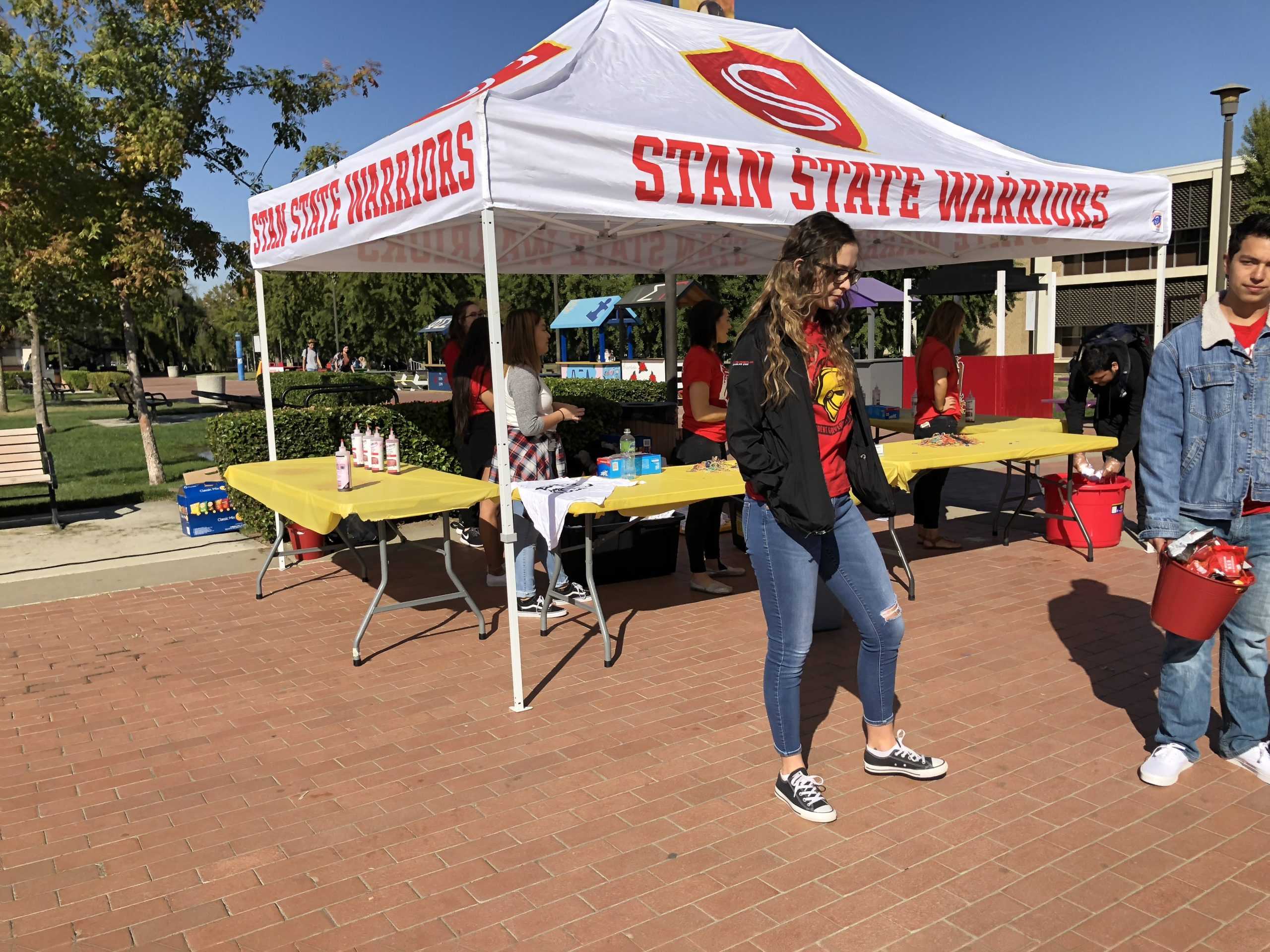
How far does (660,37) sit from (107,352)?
240 ft

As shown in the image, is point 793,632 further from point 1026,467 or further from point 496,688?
point 1026,467

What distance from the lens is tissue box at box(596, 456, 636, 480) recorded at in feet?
18.2

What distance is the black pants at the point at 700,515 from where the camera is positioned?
6090 millimetres

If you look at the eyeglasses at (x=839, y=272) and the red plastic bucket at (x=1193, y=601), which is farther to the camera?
the red plastic bucket at (x=1193, y=601)

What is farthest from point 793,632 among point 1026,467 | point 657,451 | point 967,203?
point 657,451

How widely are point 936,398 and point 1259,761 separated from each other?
374 centimetres

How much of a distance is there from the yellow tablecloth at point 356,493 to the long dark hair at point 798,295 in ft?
7.69

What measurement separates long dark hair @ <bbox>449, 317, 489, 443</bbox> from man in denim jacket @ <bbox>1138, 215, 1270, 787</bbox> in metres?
4.03

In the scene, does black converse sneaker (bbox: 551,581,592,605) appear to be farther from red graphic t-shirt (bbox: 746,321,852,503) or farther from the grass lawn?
the grass lawn

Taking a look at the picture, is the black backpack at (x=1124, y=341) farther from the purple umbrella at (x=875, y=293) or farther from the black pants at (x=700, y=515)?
the purple umbrella at (x=875, y=293)

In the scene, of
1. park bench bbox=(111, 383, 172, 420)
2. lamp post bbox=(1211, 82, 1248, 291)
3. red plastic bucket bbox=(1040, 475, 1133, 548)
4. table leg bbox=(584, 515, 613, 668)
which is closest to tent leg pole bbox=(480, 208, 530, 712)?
table leg bbox=(584, 515, 613, 668)

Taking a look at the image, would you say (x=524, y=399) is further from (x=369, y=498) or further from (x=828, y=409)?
(x=828, y=409)

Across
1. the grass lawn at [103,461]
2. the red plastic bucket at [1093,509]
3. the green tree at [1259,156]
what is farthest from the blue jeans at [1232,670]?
the green tree at [1259,156]

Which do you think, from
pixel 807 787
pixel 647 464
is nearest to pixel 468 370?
pixel 647 464
